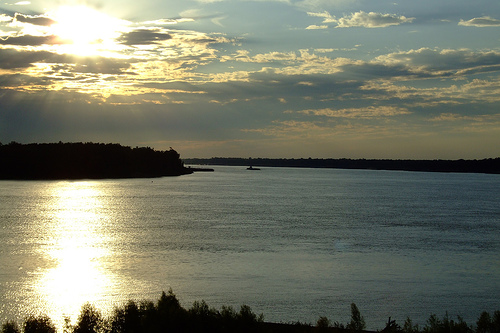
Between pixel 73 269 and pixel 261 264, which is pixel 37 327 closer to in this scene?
pixel 73 269

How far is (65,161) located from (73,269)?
15863cm

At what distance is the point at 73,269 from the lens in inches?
1179

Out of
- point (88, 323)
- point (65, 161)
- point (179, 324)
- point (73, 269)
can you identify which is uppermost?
point (65, 161)

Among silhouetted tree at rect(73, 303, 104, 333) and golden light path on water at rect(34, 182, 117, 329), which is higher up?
silhouetted tree at rect(73, 303, 104, 333)

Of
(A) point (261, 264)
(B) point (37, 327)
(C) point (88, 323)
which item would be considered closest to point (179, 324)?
(C) point (88, 323)

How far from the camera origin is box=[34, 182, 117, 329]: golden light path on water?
22.3 m

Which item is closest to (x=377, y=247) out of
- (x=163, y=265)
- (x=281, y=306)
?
(x=163, y=265)

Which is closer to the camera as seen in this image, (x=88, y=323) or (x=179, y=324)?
(x=179, y=324)

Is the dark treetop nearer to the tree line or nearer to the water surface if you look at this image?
the water surface

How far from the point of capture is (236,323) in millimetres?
15445

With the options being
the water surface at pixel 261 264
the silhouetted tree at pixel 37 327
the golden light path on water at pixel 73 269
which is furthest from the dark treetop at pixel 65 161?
the silhouetted tree at pixel 37 327

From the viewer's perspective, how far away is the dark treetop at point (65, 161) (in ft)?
551

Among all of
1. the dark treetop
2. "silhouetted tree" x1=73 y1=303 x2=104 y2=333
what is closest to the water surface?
"silhouetted tree" x1=73 y1=303 x2=104 y2=333

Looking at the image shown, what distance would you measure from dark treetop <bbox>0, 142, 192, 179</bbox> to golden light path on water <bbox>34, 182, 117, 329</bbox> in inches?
4742
